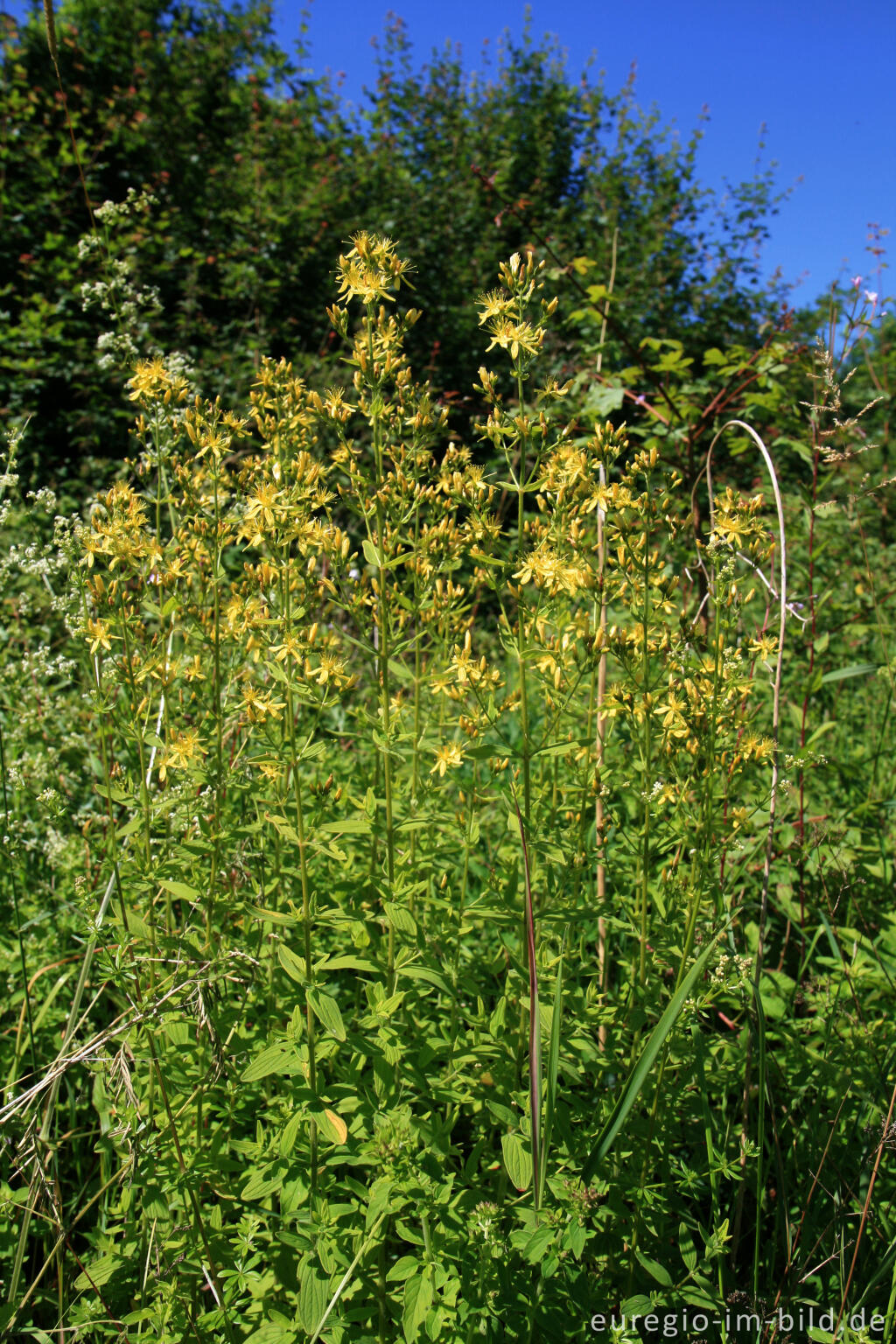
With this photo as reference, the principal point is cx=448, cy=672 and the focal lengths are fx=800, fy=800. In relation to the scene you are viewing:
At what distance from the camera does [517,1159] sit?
163 centimetres

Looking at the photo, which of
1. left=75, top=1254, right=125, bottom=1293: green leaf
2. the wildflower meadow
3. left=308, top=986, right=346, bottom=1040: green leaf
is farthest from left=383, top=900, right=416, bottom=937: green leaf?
left=75, top=1254, right=125, bottom=1293: green leaf

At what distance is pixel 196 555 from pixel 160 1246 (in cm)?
159

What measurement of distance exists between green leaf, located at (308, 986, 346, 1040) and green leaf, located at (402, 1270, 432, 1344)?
463 mm

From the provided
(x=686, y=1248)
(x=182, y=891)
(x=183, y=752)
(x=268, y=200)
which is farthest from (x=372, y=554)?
(x=268, y=200)

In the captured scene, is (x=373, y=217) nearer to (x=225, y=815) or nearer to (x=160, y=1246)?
(x=225, y=815)

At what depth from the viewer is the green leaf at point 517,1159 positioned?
1.60 metres

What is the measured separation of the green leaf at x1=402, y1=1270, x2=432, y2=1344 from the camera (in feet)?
4.85

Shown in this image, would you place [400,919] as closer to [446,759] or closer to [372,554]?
[446,759]

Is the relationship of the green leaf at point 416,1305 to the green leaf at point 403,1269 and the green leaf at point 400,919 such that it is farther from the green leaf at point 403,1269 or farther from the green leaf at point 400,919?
the green leaf at point 400,919

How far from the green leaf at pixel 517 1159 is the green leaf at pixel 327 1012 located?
0.41 metres

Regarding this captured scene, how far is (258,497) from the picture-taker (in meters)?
Answer: 2.04

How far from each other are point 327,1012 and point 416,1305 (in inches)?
21.3

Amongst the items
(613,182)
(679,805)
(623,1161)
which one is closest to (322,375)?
(613,182)

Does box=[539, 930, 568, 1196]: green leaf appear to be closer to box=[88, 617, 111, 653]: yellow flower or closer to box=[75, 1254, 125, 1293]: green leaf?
box=[75, 1254, 125, 1293]: green leaf
